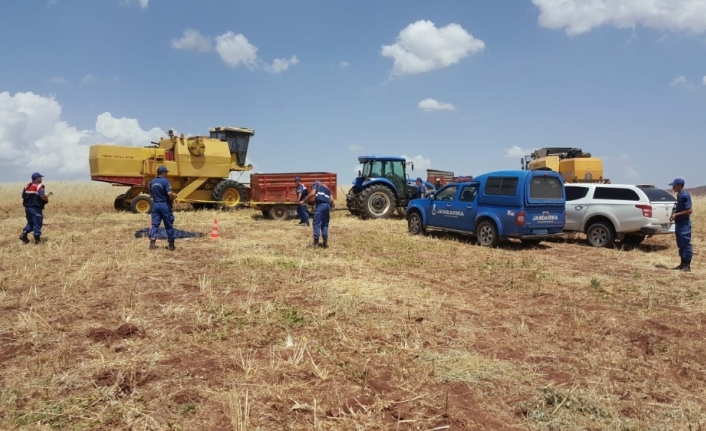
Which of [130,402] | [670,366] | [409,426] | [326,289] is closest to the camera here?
[409,426]

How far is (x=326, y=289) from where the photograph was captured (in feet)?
21.1

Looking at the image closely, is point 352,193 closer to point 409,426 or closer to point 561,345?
point 561,345

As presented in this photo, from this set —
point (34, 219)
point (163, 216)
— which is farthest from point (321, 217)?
point (34, 219)

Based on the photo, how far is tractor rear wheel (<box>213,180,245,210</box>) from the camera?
17734mm

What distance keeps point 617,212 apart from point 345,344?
29.3 ft

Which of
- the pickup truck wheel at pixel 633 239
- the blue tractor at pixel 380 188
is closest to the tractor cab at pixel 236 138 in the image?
the blue tractor at pixel 380 188

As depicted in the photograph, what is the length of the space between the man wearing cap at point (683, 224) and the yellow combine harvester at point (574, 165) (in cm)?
829

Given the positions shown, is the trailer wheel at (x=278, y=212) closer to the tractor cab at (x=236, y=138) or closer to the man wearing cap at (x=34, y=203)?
the tractor cab at (x=236, y=138)

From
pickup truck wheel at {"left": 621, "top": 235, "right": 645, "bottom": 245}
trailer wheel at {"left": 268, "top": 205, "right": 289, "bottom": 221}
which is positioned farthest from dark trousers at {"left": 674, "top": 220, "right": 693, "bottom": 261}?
trailer wheel at {"left": 268, "top": 205, "right": 289, "bottom": 221}

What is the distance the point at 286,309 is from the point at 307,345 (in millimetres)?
1152

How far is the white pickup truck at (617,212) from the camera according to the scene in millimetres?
10320

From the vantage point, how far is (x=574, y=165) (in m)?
16.7

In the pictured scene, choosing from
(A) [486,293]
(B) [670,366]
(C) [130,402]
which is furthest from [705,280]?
(C) [130,402]

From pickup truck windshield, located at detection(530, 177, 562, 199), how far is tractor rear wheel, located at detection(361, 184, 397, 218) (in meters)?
6.39
